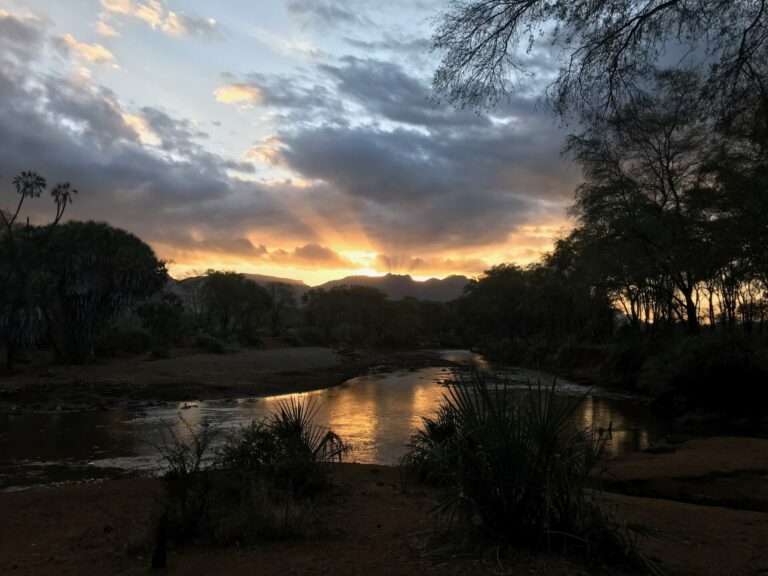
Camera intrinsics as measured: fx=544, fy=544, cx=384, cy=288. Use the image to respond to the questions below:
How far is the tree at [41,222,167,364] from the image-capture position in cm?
3328

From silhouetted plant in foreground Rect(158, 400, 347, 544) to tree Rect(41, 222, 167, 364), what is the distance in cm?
2911

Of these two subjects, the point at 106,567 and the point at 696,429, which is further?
the point at 696,429

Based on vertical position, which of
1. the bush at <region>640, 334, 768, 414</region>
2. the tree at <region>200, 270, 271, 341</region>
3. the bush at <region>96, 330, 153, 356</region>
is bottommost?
the bush at <region>640, 334, 768, 414</region>

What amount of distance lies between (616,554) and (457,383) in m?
1.93

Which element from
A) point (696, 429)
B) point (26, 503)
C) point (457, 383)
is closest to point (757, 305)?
point (696, 429)

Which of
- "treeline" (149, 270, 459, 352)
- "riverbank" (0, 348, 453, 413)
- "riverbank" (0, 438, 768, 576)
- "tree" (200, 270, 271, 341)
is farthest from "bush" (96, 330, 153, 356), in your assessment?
"riverbank" (0, 438, 768, 576)

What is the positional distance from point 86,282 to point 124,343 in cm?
847

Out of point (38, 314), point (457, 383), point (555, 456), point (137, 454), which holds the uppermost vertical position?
point (38, 314)

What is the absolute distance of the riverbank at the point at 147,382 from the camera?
22.4 metres

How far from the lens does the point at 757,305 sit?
30000mm

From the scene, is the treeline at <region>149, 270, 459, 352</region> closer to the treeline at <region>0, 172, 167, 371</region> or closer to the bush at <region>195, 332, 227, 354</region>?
the bush at <region>195, 332, 227, 354</region>

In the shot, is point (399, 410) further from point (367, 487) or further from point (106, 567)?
point (106, 567)

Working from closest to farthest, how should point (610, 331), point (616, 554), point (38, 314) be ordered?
point (616, 554) < point (38, 314) < point (610, 331)

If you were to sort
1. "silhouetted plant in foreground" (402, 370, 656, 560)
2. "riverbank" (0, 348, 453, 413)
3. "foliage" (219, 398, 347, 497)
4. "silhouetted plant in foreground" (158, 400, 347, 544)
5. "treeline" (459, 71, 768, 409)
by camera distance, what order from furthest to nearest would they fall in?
"riverbank" (0, 348, 453, 413) < "treeline" (459, 71, 768, 409) < "foliage" (219, 398, 347, 497) < "silhouetted plant in foreground" (158, 400, 347, 544) < "silhouetted plant in foreground" (402, 370, 656, 560)
